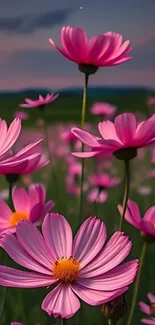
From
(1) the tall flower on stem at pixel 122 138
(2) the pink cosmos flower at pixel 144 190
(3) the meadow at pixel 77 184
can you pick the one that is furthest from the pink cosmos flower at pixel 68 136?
(1) the tall flower on stem at pixel 122 138

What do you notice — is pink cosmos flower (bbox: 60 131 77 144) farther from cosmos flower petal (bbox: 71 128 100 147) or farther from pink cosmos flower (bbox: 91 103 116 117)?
cosmos flower petal (bbox: 71 128 100 147)

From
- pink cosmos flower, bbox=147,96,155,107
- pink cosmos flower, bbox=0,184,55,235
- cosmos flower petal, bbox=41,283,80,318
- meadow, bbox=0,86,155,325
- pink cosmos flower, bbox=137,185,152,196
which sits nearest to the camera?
cosmos flower petal, bbox=41,283,80,318

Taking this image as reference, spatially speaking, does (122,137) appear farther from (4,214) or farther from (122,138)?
(4,214)

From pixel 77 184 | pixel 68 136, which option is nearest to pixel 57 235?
pixel 68 136

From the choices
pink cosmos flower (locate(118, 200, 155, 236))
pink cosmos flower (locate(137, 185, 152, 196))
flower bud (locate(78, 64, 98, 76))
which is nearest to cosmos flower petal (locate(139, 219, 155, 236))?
pink cosmos flower (locate(118, 200, 155, 236))

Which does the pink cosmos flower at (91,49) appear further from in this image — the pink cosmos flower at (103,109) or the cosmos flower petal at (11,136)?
the pink cosmos flower at (103,109)

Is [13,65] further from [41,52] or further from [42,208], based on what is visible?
[42,208]

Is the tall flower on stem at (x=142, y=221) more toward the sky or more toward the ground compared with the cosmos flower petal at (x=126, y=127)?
more toward the ground
